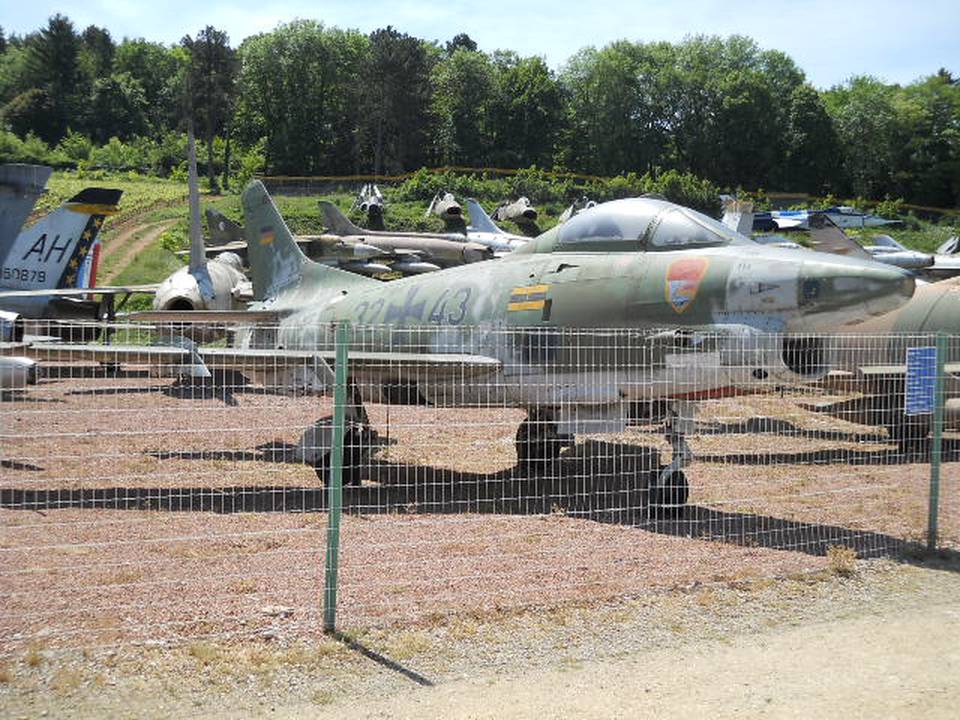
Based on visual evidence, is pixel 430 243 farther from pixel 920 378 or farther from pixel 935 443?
pixel 935 443

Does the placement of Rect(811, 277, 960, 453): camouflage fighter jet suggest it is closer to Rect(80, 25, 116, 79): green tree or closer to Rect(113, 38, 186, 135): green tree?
Rect(113, 38, 186, 135): green tree

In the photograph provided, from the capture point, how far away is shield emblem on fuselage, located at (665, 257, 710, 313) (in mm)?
8266

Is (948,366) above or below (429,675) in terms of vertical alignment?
above

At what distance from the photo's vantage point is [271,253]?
14.4m

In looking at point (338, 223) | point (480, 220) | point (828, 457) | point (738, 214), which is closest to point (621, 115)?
point (480, 220)

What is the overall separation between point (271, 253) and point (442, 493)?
6.42m

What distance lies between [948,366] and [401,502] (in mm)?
8218

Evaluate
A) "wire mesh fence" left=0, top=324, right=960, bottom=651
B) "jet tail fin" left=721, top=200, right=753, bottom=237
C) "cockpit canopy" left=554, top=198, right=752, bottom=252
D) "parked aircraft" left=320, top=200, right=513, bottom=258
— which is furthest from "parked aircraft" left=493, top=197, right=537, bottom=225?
"cockpit canopy" left=554, top=198, right=752, bottom=252

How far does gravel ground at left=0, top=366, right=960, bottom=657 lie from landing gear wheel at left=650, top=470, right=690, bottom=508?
0.17 metres

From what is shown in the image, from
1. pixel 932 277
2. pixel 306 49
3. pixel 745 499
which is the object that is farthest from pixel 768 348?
pixel 306 49

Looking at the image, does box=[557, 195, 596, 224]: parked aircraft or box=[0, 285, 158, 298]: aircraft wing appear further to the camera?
box=[0, 285, 158, 298]: aircraft wing

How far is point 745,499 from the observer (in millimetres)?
9383

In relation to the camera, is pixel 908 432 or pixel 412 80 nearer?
pixel 908 432

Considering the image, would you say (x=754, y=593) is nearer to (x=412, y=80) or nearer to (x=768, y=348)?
(x=768, y=348)
